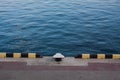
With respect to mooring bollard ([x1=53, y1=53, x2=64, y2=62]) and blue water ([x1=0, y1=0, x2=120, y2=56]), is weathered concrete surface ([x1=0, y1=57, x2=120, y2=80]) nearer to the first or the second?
mooring bollard ([x1=53, y1=53, x2=64, y2=62])

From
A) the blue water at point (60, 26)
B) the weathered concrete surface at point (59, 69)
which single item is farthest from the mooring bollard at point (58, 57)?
the blue water at point (60, 26)

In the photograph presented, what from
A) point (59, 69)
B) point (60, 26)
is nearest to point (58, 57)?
point (59, 69)

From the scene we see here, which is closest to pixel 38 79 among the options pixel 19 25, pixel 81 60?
pixel 81 60

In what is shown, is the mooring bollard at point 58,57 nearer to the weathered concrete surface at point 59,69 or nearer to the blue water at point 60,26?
the weathered concrete surface at point 59,69

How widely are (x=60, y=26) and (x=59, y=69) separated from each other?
Answer: 13.7 m

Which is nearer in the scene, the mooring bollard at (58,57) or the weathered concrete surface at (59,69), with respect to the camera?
the weathered concrete surface at (59,69)

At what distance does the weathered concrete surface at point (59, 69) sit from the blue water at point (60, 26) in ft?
18.5

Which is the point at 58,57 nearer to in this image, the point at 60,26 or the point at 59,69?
the point at 59,69

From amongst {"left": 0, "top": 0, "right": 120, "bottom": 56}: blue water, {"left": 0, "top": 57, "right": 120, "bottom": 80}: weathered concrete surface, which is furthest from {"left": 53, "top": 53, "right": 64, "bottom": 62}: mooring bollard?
{"left": 0, "top": 0, "right": 120, "bottom": 56}: blue water

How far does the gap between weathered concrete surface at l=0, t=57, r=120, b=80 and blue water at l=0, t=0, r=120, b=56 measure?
5627 mm

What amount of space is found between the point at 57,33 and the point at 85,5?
12.3 meters

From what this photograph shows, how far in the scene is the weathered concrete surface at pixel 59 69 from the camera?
14.2m

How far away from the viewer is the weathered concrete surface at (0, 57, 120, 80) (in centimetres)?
1425

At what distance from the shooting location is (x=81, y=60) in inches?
635
